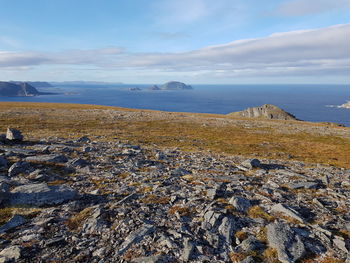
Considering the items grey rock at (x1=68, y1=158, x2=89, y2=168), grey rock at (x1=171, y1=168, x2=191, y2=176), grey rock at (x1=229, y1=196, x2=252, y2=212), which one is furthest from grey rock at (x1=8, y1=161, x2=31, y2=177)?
grey rock at (x1=229, y1=196, x2=252, y2=212)

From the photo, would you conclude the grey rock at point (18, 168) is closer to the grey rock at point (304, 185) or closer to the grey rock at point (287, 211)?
the grey rock at point (287, 211)

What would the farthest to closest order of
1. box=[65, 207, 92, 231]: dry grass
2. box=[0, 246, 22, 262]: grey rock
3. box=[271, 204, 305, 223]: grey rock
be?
1. box=[271, 204, 305, 223]: grey rock
2. box=[65, 207, 92, 231]: dry grass
3. box=[0, 246, 22, 262]: grey rock

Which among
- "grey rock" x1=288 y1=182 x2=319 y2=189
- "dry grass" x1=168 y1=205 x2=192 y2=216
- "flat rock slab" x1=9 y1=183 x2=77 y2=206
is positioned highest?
"flat rock slab" x1=9 y1=183 x2=77 y2=206

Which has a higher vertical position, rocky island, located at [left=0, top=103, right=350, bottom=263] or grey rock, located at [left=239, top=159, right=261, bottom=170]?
rocky island, located at [left=0, top=103, right=350, bottom=263]

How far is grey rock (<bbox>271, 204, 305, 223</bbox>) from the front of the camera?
1097cm

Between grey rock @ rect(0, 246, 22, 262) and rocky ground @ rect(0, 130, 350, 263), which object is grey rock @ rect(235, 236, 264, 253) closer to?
rocky ground @ rect(0, 130, 350, 263)

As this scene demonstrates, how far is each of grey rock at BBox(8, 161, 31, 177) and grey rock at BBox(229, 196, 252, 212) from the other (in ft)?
46.7

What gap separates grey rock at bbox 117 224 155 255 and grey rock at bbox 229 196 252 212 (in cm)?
492

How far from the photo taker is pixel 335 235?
378 inches

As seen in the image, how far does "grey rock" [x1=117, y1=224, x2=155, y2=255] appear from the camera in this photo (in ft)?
27.8

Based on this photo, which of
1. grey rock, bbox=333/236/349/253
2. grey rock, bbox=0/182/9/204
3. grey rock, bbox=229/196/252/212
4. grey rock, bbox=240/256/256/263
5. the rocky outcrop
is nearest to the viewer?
grey rock, bbox=240/256/256/263

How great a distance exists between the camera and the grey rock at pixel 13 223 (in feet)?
30.2

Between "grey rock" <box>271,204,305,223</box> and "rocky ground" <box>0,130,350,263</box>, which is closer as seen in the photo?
"rocky ground" <box>0,130,350,263</box>

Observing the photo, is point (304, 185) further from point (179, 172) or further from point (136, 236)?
point (136, 236)
